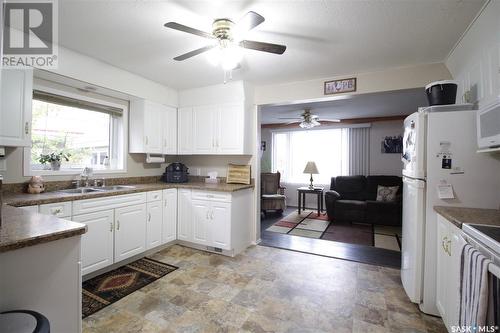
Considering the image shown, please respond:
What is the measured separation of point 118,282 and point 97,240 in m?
0.47

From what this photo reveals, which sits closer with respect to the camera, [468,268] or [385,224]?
[468,268]

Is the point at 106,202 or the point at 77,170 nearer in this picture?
the point at 106,202

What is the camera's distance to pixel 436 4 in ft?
5.44

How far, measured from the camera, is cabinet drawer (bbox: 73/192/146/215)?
229 centimetres

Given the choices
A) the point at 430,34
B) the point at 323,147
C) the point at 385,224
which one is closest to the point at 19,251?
the point at 430,34

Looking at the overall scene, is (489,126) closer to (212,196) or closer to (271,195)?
(212,196)

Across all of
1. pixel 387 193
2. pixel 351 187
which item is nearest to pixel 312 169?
pixel 351 187

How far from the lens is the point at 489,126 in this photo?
5.13 feet

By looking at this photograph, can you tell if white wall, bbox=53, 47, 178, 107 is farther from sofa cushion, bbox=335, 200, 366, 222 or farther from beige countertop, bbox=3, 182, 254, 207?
sofa cushion, bbox=335, 200, 366, 222

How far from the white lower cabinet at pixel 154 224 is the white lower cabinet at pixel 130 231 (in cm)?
7

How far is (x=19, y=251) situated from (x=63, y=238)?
0.51 feet

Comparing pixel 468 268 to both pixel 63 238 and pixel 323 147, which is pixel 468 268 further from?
pixel 323 147

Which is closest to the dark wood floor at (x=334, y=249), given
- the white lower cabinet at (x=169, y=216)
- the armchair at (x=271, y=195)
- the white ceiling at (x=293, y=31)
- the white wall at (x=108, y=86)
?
the armchair at (x=271, y=195)

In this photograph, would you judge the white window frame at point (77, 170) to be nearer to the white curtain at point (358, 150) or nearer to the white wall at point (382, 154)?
the white curtain at point (358, 150)
